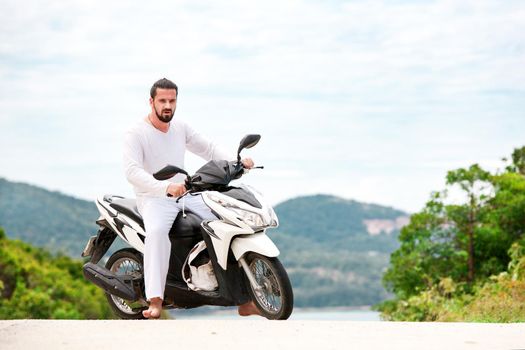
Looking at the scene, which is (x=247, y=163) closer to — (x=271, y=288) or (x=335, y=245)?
(x=271, y=288)

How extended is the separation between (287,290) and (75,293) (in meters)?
42.4

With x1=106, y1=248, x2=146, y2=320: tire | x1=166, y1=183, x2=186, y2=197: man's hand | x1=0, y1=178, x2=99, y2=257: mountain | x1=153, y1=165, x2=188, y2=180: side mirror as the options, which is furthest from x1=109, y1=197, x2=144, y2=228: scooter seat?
x1=0, y1=178, x2=99, y2=257: mountain

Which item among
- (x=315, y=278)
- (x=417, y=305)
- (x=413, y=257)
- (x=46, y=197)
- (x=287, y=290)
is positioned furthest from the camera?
(x=46, y=197)

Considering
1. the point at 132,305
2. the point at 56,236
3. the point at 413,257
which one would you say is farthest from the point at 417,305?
the point at 56,236

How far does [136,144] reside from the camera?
25.5 ft

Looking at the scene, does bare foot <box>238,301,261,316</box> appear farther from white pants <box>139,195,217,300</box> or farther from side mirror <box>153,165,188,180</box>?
side mirror <box>153,165,188,180</box>

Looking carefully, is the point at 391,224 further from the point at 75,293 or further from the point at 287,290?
the point at 287,290

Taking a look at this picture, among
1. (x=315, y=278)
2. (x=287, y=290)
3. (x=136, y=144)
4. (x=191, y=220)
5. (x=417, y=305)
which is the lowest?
(x=315, y=278)

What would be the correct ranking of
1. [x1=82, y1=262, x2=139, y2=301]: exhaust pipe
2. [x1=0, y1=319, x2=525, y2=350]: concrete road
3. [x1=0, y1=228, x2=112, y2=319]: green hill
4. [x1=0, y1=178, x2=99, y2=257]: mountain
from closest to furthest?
[x1=0, y1=319, x2=525, y2=350]: concrete road
[x1=82, y1=262, x2=139, y2=301]: exhaust pipe
[x1=0, y1=228, x2=112, y2=319]: green hill
[x1=0, y1=178, x2=99, y2=257]: mountain

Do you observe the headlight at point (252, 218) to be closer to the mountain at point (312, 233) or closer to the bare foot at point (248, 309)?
the bare foot at point (248, 309)

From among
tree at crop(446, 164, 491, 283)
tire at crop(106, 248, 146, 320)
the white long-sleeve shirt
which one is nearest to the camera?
the white long-sleeve shirt

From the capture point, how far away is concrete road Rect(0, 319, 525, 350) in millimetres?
5871

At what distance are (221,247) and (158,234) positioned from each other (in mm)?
607

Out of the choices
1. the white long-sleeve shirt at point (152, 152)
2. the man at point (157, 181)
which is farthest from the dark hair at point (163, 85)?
the white long-sleeve shirt at point (152, 152)
